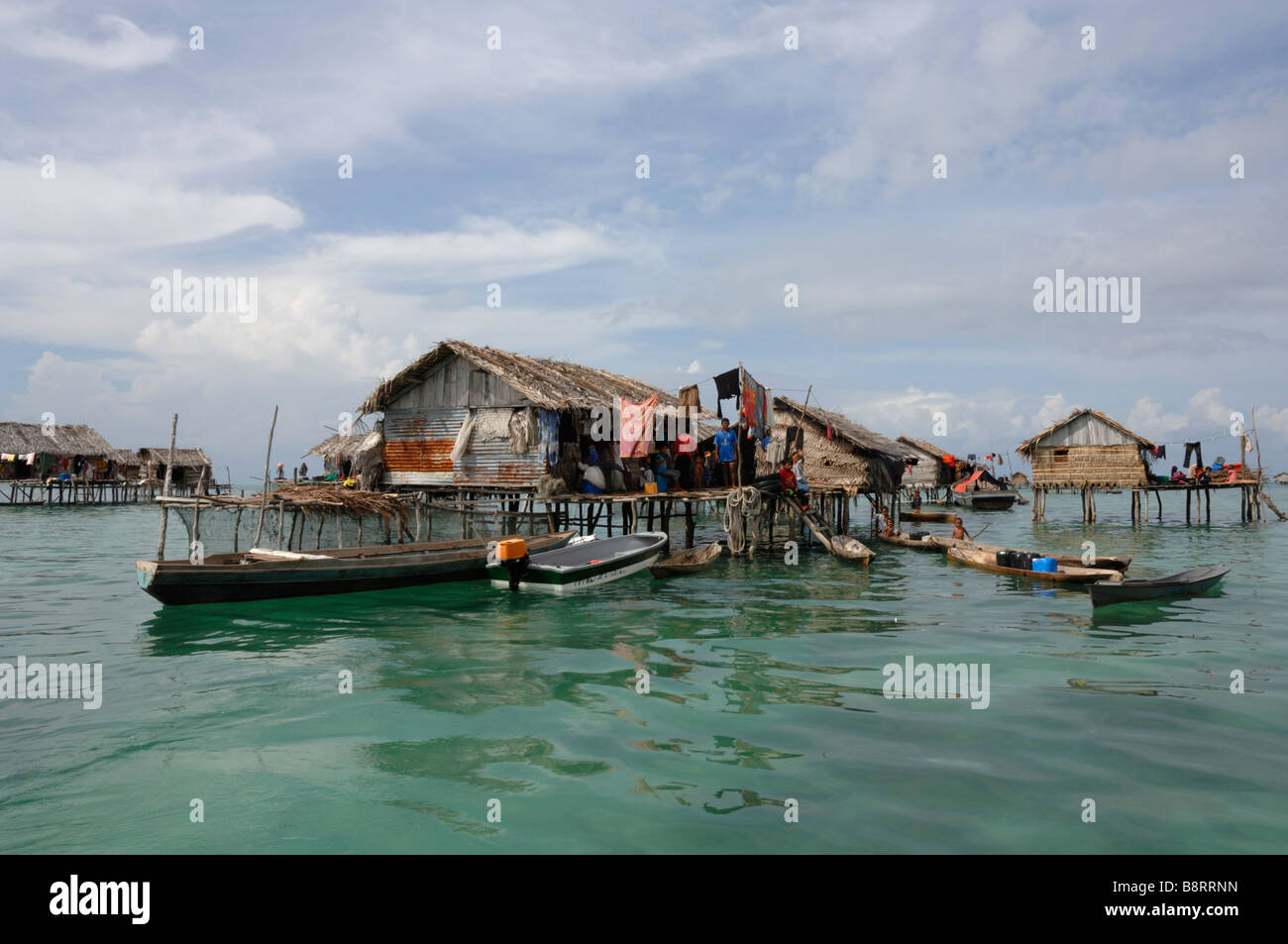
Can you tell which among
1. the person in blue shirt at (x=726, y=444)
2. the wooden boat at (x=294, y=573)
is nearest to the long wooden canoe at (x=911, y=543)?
the person in blue shirt at (x=726, y=444)

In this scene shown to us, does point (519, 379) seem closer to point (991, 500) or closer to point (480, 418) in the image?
point (480, 418)

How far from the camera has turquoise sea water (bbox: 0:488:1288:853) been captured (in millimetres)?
5793

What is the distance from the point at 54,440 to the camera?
2014 inches

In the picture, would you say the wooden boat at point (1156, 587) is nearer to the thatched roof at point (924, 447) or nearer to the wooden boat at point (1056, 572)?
the wooden boat at point (1056, 572)

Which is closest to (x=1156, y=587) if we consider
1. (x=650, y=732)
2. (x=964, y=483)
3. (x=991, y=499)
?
(x=650, y=732)

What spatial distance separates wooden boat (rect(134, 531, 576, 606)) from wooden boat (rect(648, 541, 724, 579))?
394 centimetres

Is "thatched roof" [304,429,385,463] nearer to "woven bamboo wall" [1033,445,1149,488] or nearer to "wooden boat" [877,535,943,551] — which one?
"wooden boat" [877,535,943,551]

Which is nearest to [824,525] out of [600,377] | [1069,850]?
[600,377]

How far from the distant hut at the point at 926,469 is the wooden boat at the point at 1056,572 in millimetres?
34792

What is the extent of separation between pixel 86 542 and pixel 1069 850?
107 ft

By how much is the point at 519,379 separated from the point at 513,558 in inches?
283

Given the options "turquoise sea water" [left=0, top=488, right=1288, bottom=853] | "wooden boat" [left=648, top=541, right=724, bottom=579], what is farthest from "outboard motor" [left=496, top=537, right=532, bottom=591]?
"wooden boat" [left=648, top=541, right=724, bottom=579]

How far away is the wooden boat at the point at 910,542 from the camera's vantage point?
977 inches
